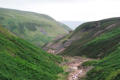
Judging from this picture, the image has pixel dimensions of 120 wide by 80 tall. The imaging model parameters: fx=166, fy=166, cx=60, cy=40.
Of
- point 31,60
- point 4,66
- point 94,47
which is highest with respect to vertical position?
point 4,66

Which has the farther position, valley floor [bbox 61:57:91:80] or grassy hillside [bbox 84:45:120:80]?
valley floor [bbox 61:57:91:80]

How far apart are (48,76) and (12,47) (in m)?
14.6

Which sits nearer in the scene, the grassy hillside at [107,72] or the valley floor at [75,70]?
the grassy hillside at [107,72]

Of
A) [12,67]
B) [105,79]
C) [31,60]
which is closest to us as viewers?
[105,79]

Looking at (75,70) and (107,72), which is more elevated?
(107,72)

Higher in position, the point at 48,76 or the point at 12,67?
the point at 12,67

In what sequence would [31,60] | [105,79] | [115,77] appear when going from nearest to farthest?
[115,77], [105,79], [31,60]

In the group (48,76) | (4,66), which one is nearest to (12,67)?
(4,66)

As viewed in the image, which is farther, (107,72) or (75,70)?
(75,70)

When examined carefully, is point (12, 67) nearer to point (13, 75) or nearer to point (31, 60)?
point (13, 75)

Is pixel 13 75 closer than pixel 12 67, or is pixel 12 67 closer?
pixel 13 75

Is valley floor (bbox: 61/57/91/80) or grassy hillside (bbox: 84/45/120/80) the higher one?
grassy hillside (bbox: 84/45/120/80)

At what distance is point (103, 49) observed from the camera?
70.9 metres

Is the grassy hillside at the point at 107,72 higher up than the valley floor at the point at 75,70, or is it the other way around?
the grassy hillside at the point at 107,72
